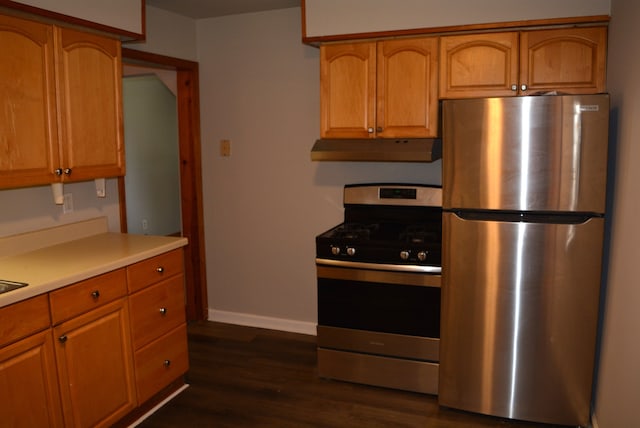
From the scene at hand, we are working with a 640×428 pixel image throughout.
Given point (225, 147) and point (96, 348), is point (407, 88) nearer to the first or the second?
point (225, 147)

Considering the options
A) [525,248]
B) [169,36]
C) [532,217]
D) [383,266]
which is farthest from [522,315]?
[169,36]

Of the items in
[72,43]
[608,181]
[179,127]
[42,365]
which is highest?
[72,43]

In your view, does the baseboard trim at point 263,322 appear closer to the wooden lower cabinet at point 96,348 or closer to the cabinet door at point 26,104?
the wooden lower cabinet at point 96,348

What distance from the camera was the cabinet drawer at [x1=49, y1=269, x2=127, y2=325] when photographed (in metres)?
2.25

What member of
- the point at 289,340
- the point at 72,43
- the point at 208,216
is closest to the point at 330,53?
the point at 72,43

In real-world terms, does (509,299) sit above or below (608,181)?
below

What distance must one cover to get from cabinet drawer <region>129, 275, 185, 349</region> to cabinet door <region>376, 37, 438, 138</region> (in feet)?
5.02

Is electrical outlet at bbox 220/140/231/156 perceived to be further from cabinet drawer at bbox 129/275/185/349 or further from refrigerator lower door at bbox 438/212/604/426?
refrigerator lower door at bbox 438/212/604/426

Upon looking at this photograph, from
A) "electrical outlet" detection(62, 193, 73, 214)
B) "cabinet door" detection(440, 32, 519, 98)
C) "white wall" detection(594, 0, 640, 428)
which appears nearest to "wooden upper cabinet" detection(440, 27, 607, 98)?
"cabinet door" detection(440, 32, 519, 98)

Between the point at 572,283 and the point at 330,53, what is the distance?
6.15 feet

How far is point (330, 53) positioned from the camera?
323cm

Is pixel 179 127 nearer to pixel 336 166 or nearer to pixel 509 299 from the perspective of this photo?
pixel 336 166

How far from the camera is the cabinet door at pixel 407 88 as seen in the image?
304cm

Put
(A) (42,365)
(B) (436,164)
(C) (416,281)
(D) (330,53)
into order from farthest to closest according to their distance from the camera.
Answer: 1. (B) (436,164)
2. (D) (330,53)
3. (C) (416,281)
4. (A) (42,365)
